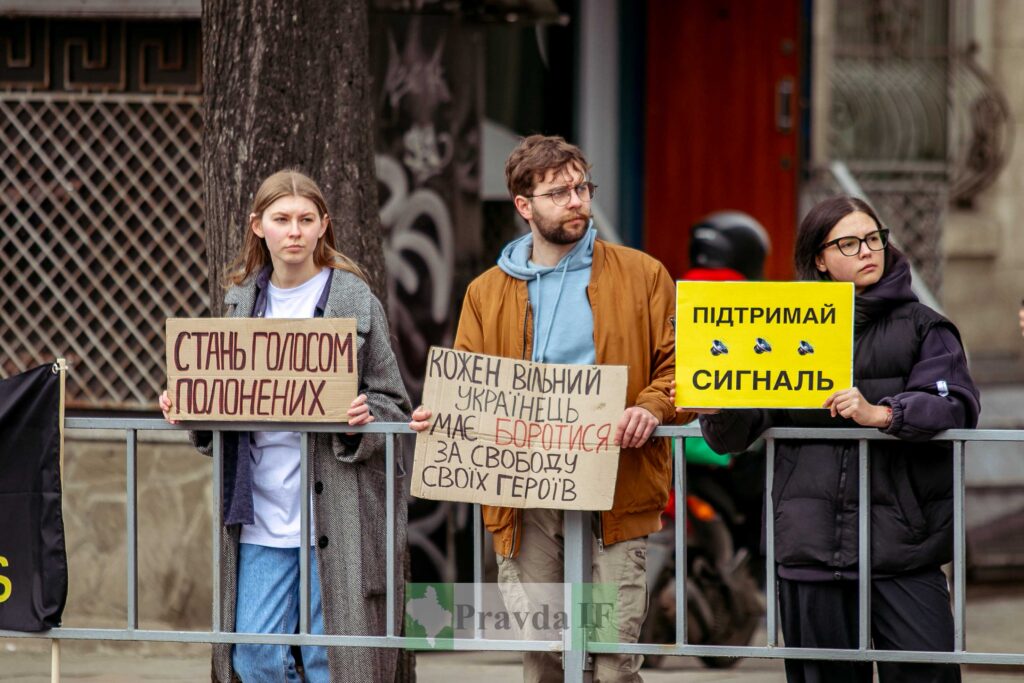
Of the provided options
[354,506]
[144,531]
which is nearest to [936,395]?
[354,506]

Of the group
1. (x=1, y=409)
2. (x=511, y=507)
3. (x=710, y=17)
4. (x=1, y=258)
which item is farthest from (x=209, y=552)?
(x=710, y=17)

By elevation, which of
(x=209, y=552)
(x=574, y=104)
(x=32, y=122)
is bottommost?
(x=209, y=552)

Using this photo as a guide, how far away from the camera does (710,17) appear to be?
397 inches

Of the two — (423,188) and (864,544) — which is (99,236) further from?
(864,544)

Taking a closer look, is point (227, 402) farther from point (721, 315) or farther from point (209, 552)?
point (209, 552)

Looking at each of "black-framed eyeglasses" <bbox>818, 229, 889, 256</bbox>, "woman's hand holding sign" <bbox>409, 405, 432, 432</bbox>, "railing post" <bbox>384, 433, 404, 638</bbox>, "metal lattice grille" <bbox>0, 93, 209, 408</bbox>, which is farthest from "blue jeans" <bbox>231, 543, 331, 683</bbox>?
"metal lattice grille" <bbox>0, 93, 209, 408</bbox>

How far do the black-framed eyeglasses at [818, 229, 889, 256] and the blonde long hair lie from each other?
1.45m

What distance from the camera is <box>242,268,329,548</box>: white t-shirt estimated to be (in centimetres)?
487

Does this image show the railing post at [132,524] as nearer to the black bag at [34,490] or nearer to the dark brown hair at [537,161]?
the black bag at [34,490]

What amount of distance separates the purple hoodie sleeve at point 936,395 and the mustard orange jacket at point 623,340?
0.68 m

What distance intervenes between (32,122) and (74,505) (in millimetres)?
1784

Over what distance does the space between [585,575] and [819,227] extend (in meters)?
1.22

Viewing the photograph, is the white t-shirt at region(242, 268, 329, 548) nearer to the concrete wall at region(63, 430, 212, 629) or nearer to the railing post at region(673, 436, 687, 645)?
the railing post at region(673, 436, 687, 645)

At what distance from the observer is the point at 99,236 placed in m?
7.52
